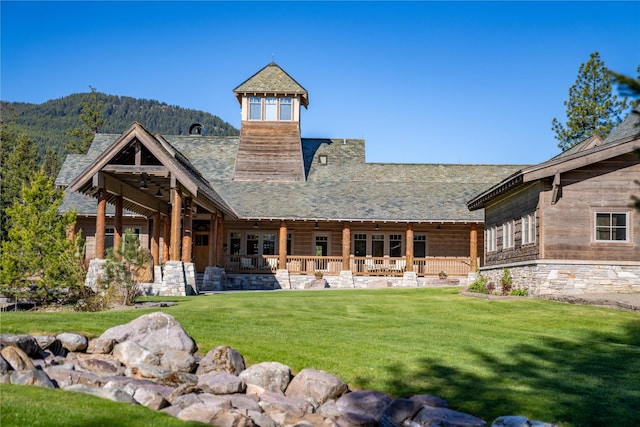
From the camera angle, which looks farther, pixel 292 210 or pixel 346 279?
pixel 292 210

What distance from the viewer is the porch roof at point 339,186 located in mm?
35000

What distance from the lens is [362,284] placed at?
114 ft

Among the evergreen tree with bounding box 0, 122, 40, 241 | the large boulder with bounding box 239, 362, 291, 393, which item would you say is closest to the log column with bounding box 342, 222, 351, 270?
→ the large boulder with bounding box 239, 362, 291, 393

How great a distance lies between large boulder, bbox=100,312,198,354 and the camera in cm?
1170

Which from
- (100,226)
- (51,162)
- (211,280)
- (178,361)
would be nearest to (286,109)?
(211,280)

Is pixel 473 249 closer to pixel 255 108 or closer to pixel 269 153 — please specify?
pixel 269 153

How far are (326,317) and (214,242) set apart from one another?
15.3 m

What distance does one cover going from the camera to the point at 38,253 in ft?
61.8

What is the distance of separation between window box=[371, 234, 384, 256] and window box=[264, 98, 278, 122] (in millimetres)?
10875

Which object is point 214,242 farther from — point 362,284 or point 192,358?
point 192,358

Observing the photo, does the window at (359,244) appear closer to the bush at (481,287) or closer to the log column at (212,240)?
the log column at (212,240)

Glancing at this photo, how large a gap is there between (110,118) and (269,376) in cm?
16000

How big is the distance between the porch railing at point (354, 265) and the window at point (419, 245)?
1.20 metres

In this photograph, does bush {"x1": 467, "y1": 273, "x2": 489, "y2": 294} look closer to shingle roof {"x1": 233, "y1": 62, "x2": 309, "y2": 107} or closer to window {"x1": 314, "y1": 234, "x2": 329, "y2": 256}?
window {"x1": 314, "y1": 234, "x2": 329, "y2": 256}
